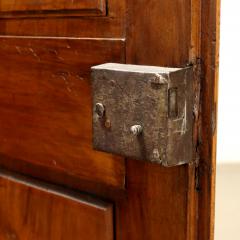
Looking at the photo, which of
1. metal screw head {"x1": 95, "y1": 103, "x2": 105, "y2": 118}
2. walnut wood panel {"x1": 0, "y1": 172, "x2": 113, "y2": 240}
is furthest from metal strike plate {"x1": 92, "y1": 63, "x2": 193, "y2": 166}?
walnut wood panel {"x1": 0, "y1": 172, "x2": 113, "y2": 240}

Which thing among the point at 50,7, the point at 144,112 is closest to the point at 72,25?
the point at 50,7

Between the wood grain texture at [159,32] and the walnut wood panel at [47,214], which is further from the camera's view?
the walnut wood panel at [47,214]

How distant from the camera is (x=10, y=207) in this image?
0.69m

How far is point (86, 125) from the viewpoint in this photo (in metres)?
0.56

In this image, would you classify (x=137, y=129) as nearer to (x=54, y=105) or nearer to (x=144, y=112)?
(x=144, y=112)

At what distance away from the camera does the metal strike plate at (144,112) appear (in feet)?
1.51

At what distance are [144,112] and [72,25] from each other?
163 mm

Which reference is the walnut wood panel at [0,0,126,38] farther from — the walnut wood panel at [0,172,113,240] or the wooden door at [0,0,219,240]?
the walnut wood panel at [0,172,113,240]

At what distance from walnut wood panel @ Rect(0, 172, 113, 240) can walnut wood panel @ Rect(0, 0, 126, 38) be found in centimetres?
21

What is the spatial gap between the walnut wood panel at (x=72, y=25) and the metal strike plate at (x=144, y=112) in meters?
0.05

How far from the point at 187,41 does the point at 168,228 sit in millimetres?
214

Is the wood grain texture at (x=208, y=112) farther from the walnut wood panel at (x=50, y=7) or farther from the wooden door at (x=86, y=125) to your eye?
the walnut wood panel at (x=50, y=7)

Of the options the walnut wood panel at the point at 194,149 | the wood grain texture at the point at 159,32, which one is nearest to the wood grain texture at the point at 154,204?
the walnut wood panel at the point at 194,149

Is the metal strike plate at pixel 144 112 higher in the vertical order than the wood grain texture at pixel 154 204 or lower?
higher
